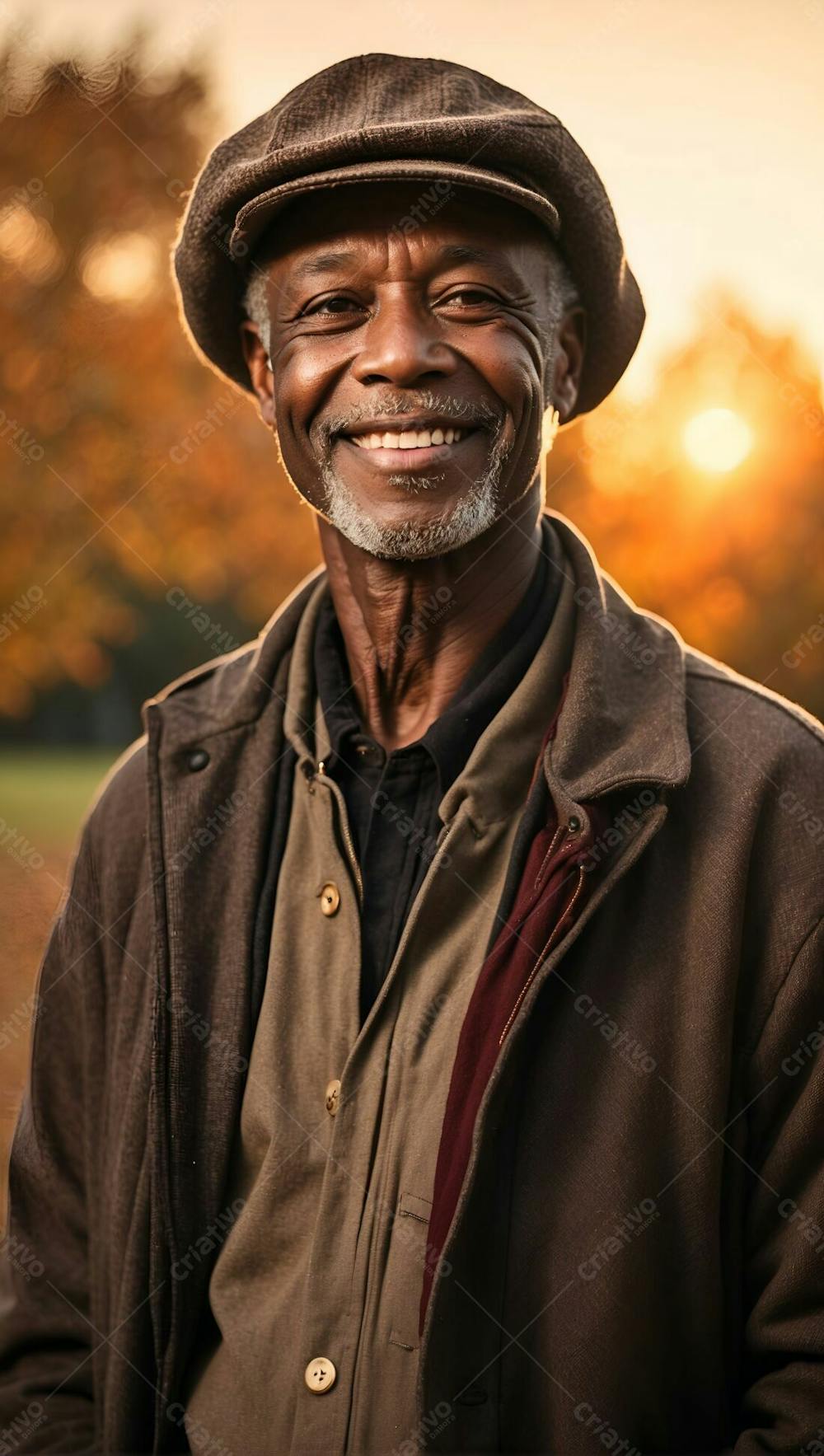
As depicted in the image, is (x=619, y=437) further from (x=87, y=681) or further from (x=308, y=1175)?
(x=308, y=1175)

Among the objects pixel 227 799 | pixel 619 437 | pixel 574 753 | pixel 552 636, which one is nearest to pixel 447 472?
pixel 552 636

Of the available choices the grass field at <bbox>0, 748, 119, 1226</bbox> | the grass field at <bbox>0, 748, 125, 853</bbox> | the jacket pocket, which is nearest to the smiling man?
the jacket pocket

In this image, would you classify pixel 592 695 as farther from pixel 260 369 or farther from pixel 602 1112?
pixel 260 369

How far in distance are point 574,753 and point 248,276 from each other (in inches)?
46.3

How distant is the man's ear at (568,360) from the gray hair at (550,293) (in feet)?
0.09

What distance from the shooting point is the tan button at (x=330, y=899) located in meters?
2.18

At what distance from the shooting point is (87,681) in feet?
31.0

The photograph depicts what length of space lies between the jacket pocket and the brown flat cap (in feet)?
5.43

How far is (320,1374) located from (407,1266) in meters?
0.22

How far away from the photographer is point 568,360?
2.50 meters

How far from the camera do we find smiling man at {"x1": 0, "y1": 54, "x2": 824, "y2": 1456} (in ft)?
6.19

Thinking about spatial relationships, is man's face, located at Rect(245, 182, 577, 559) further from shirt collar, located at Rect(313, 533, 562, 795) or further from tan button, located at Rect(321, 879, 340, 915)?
tan button, located at Rect(321, 879, 340, 915)

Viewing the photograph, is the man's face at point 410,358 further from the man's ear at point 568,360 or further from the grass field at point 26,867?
the grass field at point 26,867

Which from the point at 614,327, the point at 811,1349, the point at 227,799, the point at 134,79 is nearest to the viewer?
the point at 811,1349
